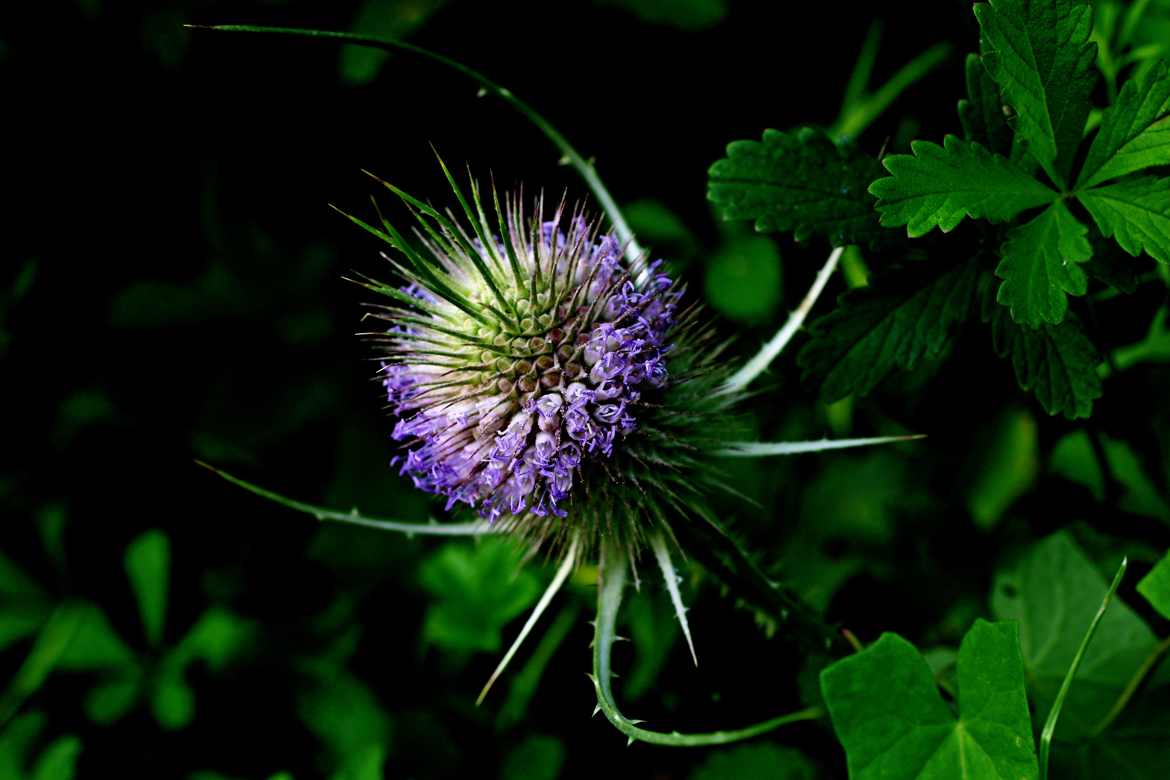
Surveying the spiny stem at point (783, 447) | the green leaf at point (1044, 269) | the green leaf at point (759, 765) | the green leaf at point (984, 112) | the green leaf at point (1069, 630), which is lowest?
the green leaf at point (759, 765)

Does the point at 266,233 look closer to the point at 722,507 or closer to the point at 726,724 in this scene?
the point at 722,507

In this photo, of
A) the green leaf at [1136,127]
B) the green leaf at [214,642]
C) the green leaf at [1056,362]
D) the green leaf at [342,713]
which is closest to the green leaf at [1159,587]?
the green leaf at [1056,362]

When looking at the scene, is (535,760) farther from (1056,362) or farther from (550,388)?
(1056,362)

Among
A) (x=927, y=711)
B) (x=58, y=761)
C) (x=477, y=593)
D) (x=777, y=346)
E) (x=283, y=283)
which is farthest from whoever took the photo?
(x=283, y=283)

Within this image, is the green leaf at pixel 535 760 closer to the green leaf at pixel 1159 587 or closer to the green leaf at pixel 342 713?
the green leaf at pixel 342 713

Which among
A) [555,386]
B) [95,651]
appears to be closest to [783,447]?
[555,386]

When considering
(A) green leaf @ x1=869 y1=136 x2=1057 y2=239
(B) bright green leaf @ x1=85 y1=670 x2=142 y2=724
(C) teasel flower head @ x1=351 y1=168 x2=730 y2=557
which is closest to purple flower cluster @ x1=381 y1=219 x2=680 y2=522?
(C) teasel flower head @ x1=351 y1=168 x2=730 y2=557

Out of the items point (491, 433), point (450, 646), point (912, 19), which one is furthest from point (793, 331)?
point (912, 19)
